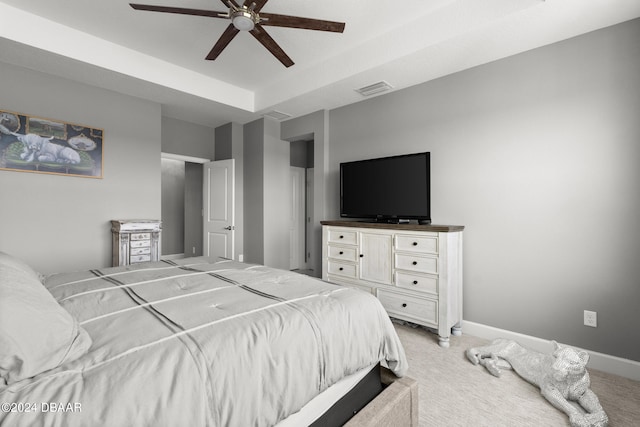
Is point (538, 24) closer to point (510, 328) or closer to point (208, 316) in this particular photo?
point (510, 328)

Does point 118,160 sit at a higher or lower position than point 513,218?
higher

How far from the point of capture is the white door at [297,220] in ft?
18.7

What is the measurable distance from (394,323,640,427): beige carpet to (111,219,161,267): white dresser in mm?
3144

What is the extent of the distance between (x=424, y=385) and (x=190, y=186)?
5816mm

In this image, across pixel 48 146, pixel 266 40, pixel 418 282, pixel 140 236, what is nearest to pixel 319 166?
→ pixel 266 40

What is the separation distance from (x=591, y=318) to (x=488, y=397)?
1147mm

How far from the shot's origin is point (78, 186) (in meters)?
3.45

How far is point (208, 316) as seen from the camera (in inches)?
47.1

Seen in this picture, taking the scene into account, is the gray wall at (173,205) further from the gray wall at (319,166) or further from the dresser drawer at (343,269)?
the dresser drawer at (343,269)

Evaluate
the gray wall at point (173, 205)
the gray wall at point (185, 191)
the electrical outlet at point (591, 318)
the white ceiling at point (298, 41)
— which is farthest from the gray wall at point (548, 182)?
the gray wall at point (173, 205)

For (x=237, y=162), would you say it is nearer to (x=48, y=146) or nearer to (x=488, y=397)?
(x=48, y=146)

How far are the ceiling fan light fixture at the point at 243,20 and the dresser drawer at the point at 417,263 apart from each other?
7.59ft

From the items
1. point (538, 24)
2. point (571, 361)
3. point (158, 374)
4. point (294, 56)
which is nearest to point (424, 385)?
point (571, 361)

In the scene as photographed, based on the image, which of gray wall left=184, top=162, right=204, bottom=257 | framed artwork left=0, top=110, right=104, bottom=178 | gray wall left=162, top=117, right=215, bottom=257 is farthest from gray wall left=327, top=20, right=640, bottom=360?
gray wall left=184, top=162, right=204, bottom=257
